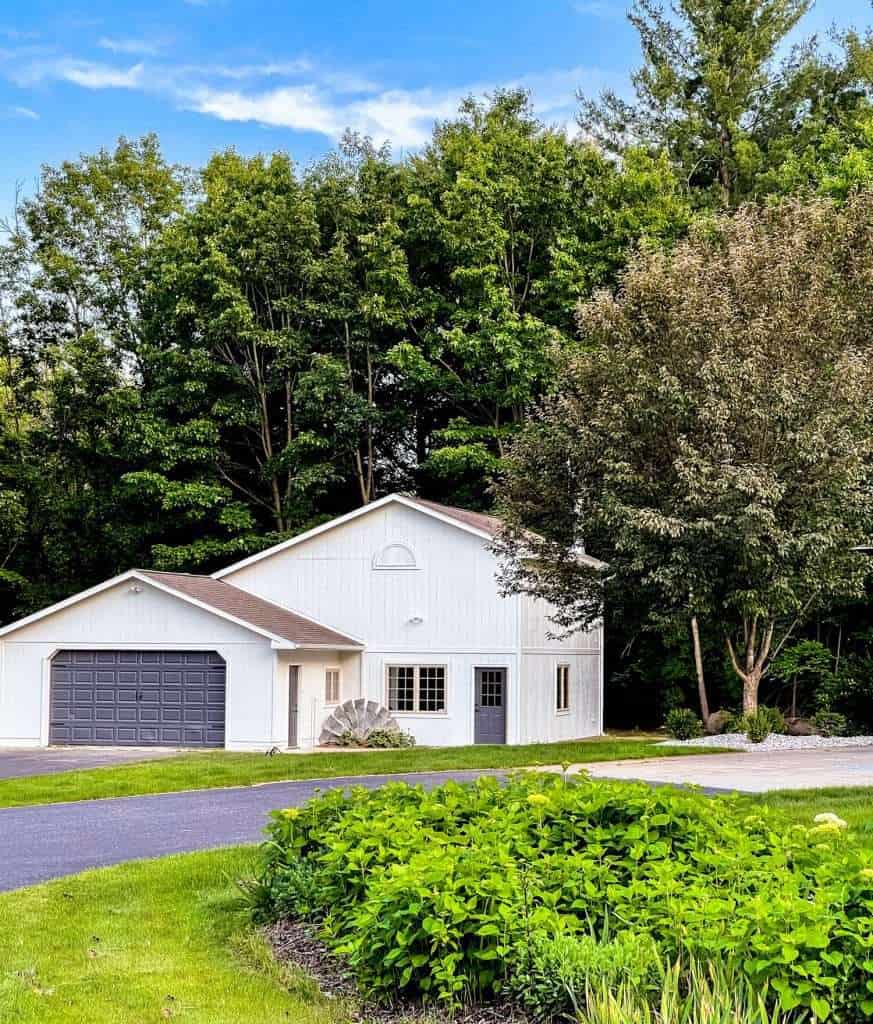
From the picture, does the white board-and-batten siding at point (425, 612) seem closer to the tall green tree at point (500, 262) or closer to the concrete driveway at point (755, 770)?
the tall green tree at point (500, 262)

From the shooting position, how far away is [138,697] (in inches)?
1112

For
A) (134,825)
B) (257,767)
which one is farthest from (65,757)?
(134,825)

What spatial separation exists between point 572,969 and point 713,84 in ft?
138

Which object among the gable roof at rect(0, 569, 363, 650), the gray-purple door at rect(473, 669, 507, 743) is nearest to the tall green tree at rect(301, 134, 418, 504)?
the gable roof at rect(0, 569, 363, 650)

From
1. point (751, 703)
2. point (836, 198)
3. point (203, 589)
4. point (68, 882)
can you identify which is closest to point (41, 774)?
point (203, 589)

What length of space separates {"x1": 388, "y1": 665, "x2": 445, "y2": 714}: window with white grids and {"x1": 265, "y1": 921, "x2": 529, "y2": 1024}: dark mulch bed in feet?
70.0

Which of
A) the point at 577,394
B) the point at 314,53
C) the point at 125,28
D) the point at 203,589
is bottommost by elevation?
the point at 203,589

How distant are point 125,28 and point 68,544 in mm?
22345

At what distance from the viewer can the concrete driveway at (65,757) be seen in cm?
2211

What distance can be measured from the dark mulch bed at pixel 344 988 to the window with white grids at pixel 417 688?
21329 mm

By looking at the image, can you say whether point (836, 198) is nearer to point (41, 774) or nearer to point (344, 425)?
point (344, 425)

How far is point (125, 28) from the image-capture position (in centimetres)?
2130

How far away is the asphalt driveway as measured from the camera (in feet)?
39.3

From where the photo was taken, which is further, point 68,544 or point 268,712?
point 68,544
